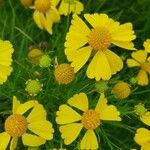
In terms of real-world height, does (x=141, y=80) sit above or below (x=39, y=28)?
below

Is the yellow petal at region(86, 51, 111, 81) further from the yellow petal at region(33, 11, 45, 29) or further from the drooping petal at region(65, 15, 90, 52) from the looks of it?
the yellow petal at region(33, 11, 45, 29)

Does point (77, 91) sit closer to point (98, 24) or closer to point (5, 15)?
point (98, 24)

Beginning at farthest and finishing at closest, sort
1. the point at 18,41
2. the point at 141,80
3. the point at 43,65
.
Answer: the point at 18,41 < the point at 141,80 < the point at 43,65

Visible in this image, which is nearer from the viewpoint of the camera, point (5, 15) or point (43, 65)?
point (43, 65)

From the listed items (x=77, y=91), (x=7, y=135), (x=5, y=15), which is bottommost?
(x=7, y=135)

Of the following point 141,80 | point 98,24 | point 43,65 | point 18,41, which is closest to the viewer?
point 43,65

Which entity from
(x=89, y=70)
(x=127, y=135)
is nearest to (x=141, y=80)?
(x=127, y=135)

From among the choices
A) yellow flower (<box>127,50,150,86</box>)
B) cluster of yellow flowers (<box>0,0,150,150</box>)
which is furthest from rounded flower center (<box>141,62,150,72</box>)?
cluster of yellow flowers (<box>0,0,150,150</box>)
